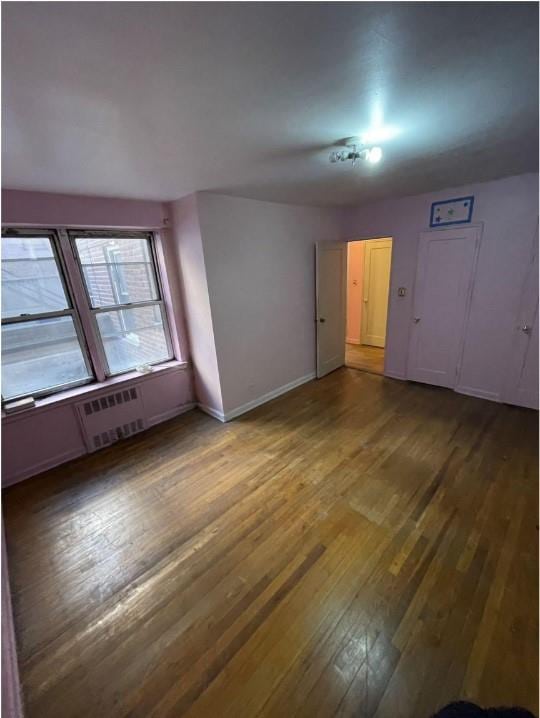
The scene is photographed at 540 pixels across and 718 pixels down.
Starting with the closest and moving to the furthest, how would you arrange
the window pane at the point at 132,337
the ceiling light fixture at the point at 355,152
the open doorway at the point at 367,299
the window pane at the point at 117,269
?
the ceiling light fixture at the point at 355,152, the window pane at the point at 117,269, the window pane at the point at 132,337, the open doorway at the point at 367,299

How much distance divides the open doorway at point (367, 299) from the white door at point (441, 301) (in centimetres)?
108

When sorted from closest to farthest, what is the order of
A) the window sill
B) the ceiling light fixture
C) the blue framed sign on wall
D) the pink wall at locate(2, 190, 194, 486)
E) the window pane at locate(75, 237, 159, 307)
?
the ceiling light fixture < the pink wall at locate(2, 190, 194, 486) < the window sill < the window pane at locate(75, 237, 159, 307) < the blue framed sign on wall

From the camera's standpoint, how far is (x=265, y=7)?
2.62ft

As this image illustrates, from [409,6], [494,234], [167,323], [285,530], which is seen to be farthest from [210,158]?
[494,234]

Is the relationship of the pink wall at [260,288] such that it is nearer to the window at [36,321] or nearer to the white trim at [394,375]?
the white trim at [394,375]

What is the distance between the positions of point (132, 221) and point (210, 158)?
1.39 m

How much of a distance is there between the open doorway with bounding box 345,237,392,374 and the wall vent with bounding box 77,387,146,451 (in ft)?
11.3

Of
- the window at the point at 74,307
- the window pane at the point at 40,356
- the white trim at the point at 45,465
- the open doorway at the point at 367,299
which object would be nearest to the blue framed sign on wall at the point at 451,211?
the open doorway at the point at 367,299

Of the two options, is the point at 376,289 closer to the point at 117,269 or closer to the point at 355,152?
the point at 355,152

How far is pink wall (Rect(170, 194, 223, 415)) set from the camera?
2822 mm

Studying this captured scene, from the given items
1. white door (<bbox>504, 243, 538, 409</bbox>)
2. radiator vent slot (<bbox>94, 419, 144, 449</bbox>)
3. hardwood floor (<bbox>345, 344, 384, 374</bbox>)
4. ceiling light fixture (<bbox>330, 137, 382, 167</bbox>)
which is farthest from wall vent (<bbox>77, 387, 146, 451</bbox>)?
white door (<bbox>504, 243, 538, 409</bbox>)

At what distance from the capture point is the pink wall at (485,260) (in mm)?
2910

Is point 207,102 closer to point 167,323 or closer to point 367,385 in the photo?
point 167,323

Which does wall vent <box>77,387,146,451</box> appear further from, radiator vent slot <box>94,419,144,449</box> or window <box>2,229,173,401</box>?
window <box>2,229,173,401</box>
